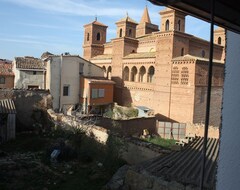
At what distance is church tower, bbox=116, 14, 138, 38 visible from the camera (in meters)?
37.2

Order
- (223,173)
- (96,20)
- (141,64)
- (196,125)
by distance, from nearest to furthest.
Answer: (223,173) → (196,125) → (141,64) → (96,20)

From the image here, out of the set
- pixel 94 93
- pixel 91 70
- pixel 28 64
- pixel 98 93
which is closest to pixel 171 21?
pixel 91 70

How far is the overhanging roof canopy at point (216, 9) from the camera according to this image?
154 cm

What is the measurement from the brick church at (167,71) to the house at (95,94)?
264cm

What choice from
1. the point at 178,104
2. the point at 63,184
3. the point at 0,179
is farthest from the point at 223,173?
the point at 178,104

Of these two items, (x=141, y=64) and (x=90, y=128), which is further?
(x=141, y=64)

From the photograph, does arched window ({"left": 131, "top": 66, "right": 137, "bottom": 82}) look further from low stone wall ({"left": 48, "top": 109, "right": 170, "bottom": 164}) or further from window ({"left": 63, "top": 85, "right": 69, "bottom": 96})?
low stone wall ({"left": 48, "top": 109, "right": 170, "bottom": 164})

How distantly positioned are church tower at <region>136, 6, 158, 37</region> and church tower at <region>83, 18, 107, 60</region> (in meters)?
5.49

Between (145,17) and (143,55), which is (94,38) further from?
(143,55)

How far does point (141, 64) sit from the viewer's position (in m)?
29.9

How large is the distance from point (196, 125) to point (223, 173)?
19.2 m

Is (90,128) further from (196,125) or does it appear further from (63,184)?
(196,125)

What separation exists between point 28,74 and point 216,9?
26.6 meters

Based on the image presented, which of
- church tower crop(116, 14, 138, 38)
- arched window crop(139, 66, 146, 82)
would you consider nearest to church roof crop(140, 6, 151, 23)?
church tower crop(116, 14, 138, 38)
